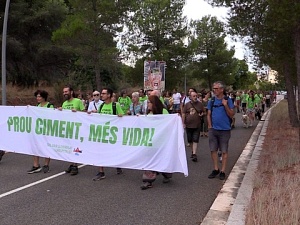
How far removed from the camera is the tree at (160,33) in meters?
33.9

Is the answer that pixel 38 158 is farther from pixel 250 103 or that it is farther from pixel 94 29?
pixel 94 29

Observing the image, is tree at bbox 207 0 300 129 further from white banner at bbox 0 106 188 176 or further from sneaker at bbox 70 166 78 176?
sneaker at bbox 70 166 78 176

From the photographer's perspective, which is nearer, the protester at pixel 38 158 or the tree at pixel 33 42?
the protester at pixel 38 158

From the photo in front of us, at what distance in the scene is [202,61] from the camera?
159ft

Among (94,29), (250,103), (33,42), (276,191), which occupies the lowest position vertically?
(276,191)

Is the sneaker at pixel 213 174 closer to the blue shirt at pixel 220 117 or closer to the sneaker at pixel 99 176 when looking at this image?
the blue shirt at pixel 220 117

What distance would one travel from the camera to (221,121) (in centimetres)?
752

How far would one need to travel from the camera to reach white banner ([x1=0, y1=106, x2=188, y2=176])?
7.14 m

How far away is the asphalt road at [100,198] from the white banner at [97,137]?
0.41 meters

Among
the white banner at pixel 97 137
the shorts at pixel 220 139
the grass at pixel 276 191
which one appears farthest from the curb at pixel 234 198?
the white banner at pixel 97 137

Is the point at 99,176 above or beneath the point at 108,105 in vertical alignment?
beneath

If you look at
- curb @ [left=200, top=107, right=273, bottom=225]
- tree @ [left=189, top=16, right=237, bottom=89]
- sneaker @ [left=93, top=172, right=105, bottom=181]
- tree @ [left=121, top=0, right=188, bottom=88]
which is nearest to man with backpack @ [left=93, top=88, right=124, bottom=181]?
sneaker @ [left=93, top=172, right=105, bottom=181]

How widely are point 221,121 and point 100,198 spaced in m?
2.78

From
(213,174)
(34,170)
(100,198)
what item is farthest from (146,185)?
(34,170)
